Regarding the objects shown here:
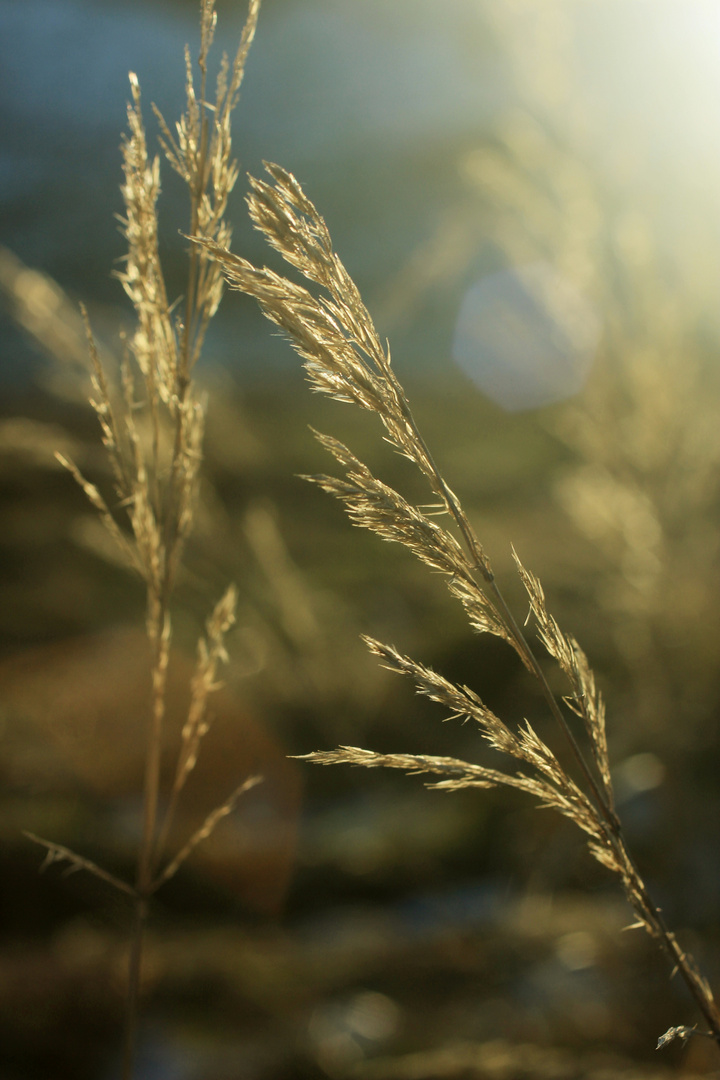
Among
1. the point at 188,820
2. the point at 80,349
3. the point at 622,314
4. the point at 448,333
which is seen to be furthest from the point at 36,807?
the point at 448,333

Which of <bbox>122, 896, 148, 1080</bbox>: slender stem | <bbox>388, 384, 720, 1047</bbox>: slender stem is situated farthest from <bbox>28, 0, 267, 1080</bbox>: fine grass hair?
<bbox>388, 384, 720, 1047</bbox>: slender stem

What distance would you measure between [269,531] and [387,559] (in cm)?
255

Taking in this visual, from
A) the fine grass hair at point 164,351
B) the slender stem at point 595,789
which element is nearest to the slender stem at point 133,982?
the fine grass hair at point 164,351

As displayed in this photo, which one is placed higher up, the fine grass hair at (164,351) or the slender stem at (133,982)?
the fine grass hair at (164,351)

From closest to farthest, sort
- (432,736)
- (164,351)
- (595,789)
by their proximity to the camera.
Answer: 1. (595,789)
2. (164,351)
3. (432,736)

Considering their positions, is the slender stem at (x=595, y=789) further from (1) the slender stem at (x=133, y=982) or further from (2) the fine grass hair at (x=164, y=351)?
(1) the slender stem at (x=133, y=982)

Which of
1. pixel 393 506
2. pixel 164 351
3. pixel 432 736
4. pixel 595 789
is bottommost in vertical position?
pixel 432 736

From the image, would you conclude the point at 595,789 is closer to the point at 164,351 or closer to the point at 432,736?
the point at 164,351

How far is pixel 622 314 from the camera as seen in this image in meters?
1.78

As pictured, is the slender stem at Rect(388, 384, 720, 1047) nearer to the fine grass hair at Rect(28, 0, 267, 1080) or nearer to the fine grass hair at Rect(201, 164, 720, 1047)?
the fine grass hair at Rect(201, 164, 720, 1047)

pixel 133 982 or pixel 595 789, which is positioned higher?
pixel 595 789

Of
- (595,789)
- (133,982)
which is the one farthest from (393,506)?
(133,982)

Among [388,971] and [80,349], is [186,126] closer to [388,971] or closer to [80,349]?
[80,349]

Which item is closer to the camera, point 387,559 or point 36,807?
→ point 36,807
